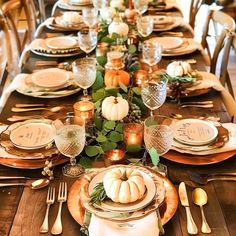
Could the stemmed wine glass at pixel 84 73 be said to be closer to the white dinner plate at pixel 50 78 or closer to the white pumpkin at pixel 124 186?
the white dinner plate at pixel 50 78

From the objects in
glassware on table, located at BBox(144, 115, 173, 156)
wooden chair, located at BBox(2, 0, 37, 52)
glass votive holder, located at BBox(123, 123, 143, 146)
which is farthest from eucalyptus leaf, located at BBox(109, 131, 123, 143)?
wooden chair, located at BBox(2, 0, 37, 52)

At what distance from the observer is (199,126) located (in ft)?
4.25

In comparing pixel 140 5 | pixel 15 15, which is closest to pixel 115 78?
pixel 140 5

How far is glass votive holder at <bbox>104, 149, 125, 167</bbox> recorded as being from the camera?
1.15 m

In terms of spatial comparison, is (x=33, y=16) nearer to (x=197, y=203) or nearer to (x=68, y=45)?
(x=68, y=45)

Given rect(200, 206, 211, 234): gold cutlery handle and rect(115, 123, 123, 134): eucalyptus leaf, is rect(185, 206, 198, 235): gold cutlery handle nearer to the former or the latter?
rect(200, 206, 211, 234): gold cutlery handle

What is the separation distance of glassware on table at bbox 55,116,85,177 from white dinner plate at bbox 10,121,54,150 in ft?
0.36

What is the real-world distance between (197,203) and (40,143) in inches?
18.8

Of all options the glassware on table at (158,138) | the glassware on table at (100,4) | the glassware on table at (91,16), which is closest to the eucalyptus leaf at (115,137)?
the glassware on table at (158,138)

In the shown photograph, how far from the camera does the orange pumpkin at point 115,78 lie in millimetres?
1451

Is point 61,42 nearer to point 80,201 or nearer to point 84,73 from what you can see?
point 84,73

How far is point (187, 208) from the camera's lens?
985 mm

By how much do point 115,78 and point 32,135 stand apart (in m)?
0.36

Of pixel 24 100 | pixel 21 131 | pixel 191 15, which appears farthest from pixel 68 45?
pixel 191 15
